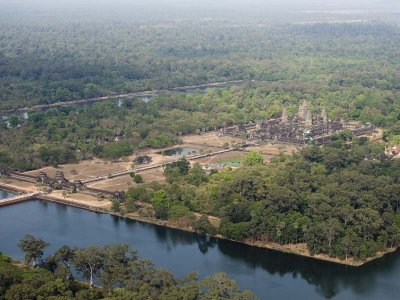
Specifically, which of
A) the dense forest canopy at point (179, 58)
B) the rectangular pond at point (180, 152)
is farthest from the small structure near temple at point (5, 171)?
the dense forest canopy at point (179, 58)

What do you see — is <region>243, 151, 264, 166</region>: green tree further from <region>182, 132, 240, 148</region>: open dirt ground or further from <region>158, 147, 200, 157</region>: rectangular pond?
<region>182, 132, 240, 148</region>: open dirt ground

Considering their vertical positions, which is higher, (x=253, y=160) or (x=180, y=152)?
(x=253, y=160)

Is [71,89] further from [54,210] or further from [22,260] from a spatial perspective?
[22,260]

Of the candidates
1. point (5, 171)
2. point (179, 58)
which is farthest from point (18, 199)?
point (179, 58)

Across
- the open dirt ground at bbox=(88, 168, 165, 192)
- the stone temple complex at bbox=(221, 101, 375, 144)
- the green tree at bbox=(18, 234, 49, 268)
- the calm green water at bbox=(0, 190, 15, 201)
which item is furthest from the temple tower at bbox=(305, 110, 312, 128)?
the green tree at bbox=(18, 234, 49, 268)

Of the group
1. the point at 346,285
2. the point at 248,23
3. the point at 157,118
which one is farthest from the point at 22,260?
the point at 248,23

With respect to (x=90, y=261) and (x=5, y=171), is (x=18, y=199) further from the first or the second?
(x=90, y=261)
